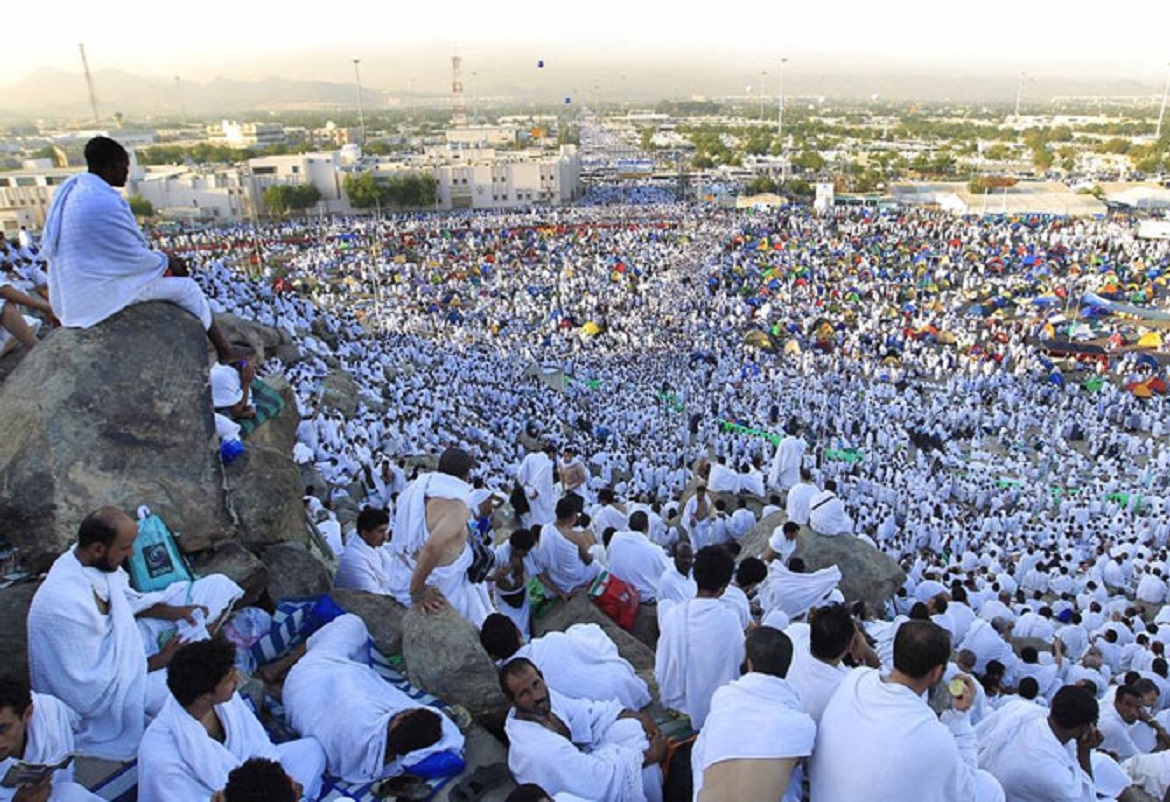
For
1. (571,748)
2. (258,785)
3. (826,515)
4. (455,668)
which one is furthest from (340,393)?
(258,785)

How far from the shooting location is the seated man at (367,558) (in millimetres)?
4043

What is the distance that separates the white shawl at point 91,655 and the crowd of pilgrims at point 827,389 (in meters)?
3.20

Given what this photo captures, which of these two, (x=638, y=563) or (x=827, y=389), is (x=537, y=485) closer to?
(x=638, y=563)

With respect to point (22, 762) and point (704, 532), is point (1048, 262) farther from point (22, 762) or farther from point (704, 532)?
point (22, 762)

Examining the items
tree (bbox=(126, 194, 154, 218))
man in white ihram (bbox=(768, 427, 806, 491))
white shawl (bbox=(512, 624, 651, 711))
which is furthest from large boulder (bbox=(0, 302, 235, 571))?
tree (bbox=(126, 194, 154, 218))

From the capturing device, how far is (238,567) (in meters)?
3.53

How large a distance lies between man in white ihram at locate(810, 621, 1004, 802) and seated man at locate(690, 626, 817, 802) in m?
0.09

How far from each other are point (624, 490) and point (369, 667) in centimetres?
804

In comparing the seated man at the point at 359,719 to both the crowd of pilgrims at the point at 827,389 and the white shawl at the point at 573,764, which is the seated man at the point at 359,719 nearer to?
the white shawl at the point at 573,764

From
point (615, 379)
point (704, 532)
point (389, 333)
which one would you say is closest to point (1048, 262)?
point (615, 379)

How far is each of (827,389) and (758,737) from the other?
15.6 m

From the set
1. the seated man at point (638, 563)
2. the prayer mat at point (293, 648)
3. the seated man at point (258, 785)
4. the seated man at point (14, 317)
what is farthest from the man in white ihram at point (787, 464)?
the seated man at point (258, 785)

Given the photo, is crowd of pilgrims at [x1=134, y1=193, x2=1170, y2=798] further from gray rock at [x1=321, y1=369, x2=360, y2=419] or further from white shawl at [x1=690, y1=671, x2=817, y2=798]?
white shawl at [x1=690, y1=671, x2=817, y2=798]

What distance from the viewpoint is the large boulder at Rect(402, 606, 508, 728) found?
3096 mm
